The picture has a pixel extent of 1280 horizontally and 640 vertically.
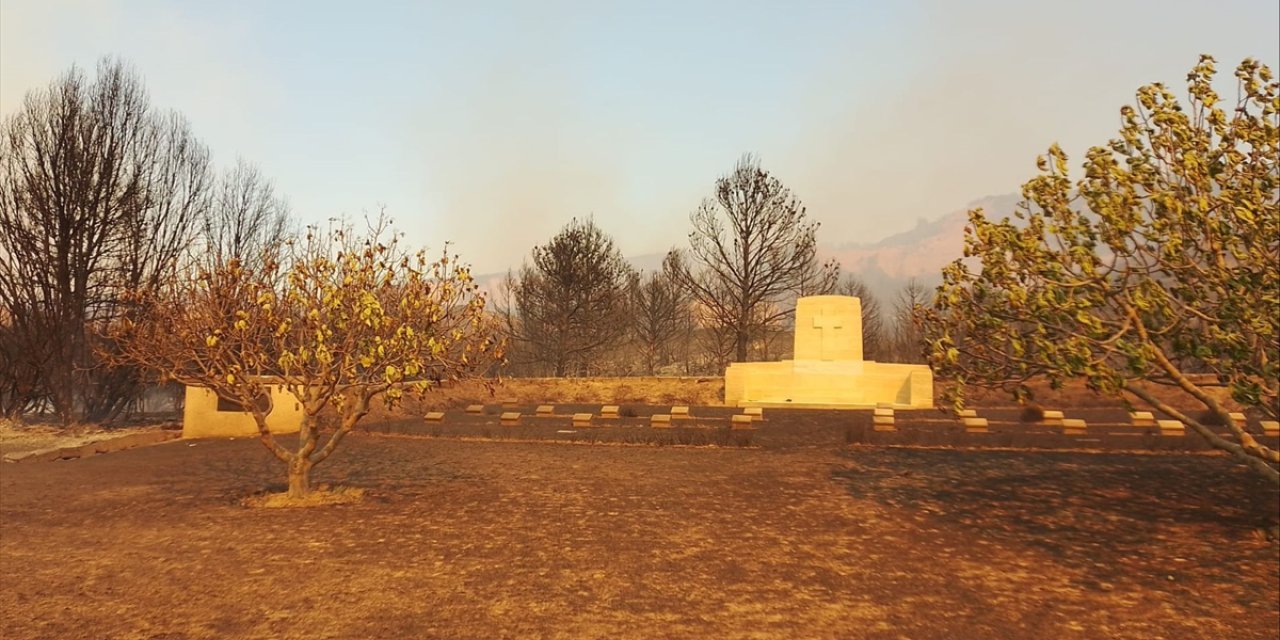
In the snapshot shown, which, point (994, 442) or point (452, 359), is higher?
point (452, 359)

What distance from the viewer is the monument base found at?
24641 millimetres

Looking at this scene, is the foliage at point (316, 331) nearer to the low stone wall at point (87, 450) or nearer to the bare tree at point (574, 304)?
the low stone wall at point (87, 450)

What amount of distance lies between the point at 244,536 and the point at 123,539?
52.6 inches

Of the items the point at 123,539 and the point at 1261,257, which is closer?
the point at 1261,257

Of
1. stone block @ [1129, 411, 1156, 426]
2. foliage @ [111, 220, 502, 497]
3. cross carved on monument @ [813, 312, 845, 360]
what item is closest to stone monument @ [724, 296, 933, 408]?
cross carved on monument @ [813, 312, 845, 360]

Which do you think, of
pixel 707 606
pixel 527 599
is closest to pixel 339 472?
pixel 527 599

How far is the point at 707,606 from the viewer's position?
5.97 meters

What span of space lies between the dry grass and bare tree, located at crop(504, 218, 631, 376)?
3137 cm

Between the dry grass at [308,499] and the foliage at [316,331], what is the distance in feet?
0.64

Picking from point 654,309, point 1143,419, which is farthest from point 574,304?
point 1143,419

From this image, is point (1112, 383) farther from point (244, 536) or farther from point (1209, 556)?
point (244, 536)

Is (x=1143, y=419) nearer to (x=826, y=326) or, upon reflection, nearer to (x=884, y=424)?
(x=884, y=424)

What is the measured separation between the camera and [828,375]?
2508cm

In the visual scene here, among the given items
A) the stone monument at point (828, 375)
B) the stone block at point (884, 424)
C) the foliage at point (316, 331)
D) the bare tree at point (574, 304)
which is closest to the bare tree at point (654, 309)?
the bare tree at point (574, 304)
